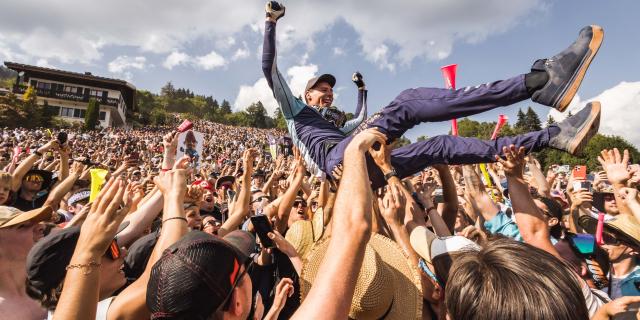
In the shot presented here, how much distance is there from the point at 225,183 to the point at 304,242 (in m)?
4.49

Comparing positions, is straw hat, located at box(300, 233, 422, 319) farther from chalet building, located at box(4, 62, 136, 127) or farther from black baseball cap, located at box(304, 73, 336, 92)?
chalet building, located at box(4, 62, 136, 127)

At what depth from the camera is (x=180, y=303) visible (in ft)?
4.78

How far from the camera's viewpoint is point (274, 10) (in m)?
3.71

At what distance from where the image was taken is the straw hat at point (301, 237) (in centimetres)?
342

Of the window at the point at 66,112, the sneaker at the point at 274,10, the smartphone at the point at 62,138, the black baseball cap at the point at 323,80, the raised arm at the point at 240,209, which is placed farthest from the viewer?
the window at the point at 66,112

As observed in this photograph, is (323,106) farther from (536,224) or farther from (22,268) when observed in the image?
(22,268)

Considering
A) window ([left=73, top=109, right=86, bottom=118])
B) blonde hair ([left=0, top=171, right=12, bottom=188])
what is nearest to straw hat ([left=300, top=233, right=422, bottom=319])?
blonde hair ([left=0, top=171, right=12, bottom=188])

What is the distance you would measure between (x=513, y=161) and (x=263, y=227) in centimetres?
193

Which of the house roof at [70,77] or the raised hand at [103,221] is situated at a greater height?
the house roof at [70,77]

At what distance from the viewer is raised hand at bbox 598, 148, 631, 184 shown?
10.7 feet

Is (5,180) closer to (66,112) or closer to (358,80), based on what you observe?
(358,80)

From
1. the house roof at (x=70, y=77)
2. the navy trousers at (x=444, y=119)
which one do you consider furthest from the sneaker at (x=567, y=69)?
the house roof at (x=70, y=77)

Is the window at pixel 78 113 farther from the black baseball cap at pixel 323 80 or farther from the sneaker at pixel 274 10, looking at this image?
the sneaker at pixel 274 10

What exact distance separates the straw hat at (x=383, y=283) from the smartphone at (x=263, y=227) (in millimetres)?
494
